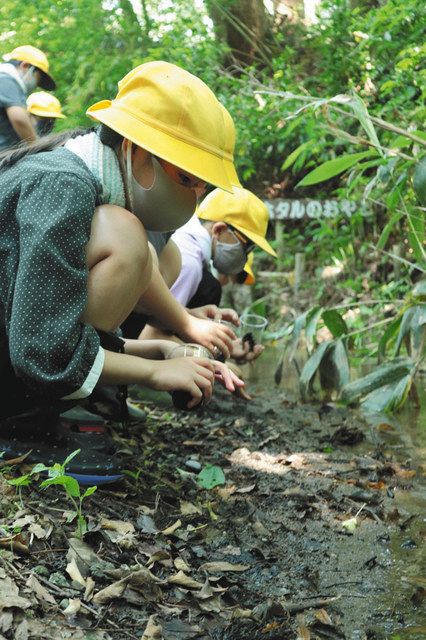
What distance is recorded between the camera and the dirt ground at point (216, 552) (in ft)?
3.92

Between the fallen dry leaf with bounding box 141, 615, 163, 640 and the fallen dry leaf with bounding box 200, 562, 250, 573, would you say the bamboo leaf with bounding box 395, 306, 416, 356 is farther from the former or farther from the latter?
the fallen dry leaf with bounding box 141, 615, 163, 640

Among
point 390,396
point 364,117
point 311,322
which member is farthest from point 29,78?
point 390,396

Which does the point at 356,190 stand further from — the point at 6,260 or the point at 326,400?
the point at 6,260

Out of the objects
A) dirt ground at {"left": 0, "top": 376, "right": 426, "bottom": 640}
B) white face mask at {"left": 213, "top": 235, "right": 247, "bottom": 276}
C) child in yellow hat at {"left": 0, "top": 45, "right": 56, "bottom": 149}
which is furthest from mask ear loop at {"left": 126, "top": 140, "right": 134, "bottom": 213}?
child in yellow hat at {"left": 0, "top": 45, "right": 56, "bottom": 149}

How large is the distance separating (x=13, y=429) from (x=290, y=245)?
6778mm

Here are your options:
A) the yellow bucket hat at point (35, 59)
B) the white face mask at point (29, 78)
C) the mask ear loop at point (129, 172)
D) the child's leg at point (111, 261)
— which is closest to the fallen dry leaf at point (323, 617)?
the child's leg at point (111, 261)

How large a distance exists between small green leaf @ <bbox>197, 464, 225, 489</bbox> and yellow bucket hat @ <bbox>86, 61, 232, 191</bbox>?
0.81 m

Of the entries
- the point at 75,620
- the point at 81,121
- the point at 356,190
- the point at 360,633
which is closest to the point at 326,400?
the point at 360,633

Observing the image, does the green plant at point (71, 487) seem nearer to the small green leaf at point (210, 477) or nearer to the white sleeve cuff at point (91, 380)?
the white sleeve cuff at point (91, 380)

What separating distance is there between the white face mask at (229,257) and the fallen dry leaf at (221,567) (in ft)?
5.91

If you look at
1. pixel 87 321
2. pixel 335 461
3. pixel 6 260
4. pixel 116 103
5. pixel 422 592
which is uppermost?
pixel 116 103

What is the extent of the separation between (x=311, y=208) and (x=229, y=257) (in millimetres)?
3571

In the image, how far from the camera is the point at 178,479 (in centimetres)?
196

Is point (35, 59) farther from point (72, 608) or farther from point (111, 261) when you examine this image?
point (72, 608)
